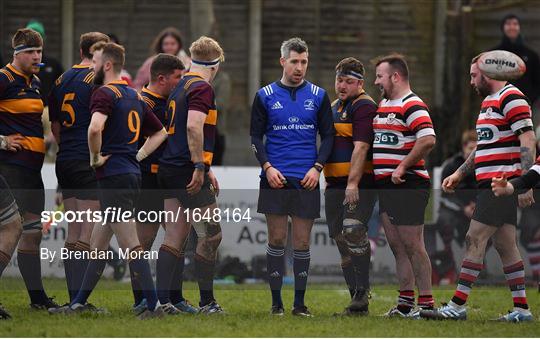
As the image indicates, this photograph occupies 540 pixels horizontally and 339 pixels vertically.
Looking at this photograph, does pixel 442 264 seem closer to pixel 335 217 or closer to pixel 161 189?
pixel 335 217

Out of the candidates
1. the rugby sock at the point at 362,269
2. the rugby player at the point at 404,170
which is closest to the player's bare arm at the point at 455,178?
the rugby player at the point at 404,170

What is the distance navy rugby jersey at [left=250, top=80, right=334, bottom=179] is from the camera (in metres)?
11.1

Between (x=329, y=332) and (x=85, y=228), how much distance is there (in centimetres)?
271

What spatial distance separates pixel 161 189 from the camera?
11.1 m

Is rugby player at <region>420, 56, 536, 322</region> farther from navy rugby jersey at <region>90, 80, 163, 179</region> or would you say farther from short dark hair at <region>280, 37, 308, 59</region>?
navy rugby jersey at <region>90, 80, 163, 179</region>

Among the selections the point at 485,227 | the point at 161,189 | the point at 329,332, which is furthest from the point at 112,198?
the point at 485,227

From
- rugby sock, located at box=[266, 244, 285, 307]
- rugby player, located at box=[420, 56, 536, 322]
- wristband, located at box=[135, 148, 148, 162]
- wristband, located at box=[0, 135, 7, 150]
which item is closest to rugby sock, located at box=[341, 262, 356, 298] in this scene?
rugby sock, located at box=[266, 244, 285, 307]

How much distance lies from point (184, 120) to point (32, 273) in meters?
2.05

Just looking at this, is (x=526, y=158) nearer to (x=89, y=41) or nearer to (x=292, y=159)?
(x=292, y=159)

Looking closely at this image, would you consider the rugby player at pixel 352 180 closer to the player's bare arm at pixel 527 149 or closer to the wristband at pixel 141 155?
the player's bare arm at pixel 527 149

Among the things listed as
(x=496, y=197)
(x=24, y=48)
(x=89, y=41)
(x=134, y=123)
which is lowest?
(x=496, y=197)

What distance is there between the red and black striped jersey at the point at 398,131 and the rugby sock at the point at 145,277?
2276 millimetres

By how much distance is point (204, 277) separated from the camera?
11156 millimetres

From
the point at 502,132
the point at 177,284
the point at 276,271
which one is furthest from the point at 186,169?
the point at 502,132
